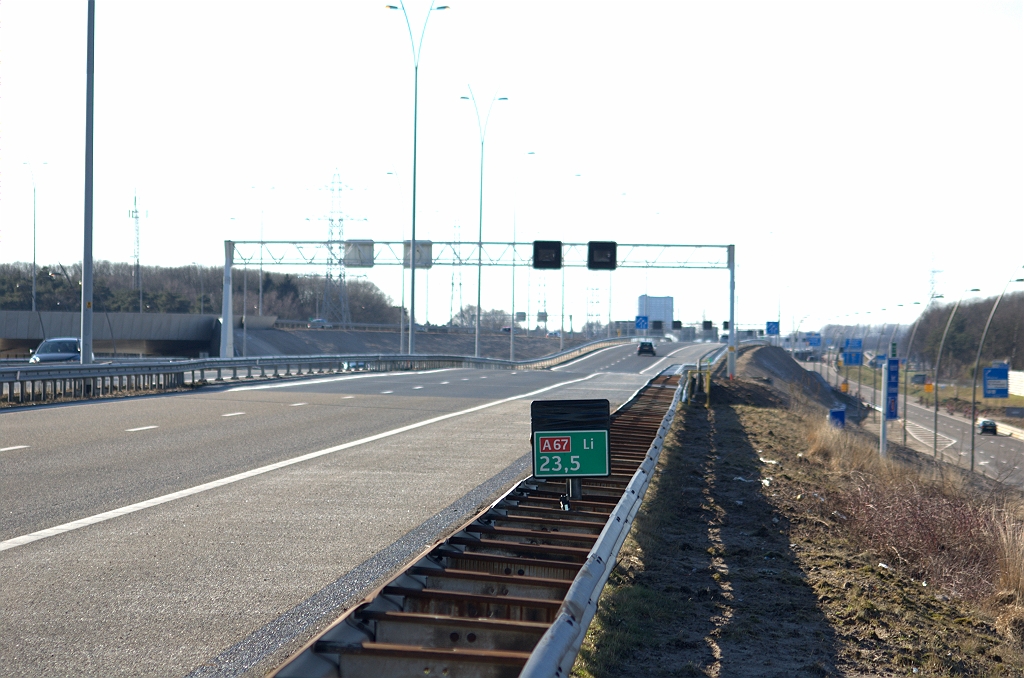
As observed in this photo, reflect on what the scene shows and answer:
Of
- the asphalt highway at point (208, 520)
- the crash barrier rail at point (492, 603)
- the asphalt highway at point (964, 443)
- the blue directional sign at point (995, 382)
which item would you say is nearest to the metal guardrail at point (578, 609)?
the crash barrier rail at point (492, 603)

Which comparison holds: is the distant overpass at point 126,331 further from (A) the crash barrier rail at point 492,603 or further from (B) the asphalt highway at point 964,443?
(A) the crash barrier rail at point 492,603

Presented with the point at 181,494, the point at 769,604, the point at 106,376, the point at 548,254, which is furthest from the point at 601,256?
the point at 769,604

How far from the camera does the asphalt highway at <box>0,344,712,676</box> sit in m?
5.83

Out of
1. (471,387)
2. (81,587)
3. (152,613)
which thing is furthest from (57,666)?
(471,387)

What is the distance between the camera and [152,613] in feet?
20.6

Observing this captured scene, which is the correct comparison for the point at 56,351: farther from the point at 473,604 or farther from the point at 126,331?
the point at 126,331

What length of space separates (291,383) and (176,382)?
4.42 m

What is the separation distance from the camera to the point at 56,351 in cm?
3884

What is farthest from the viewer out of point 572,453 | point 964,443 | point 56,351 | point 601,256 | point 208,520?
point 964,443

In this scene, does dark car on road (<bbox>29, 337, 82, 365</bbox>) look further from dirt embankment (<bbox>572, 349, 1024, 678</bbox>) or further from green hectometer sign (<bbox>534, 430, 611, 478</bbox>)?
green hectometer sign (<bbox>534, 430, 611, 478</bbox>)

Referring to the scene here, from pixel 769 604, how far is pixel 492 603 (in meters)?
3.08

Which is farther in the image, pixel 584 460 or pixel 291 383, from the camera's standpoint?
pixel 291 383

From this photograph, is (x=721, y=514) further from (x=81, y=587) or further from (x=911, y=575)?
(x=81, y=587)

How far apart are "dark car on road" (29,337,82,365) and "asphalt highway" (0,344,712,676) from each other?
1696 centimetres
